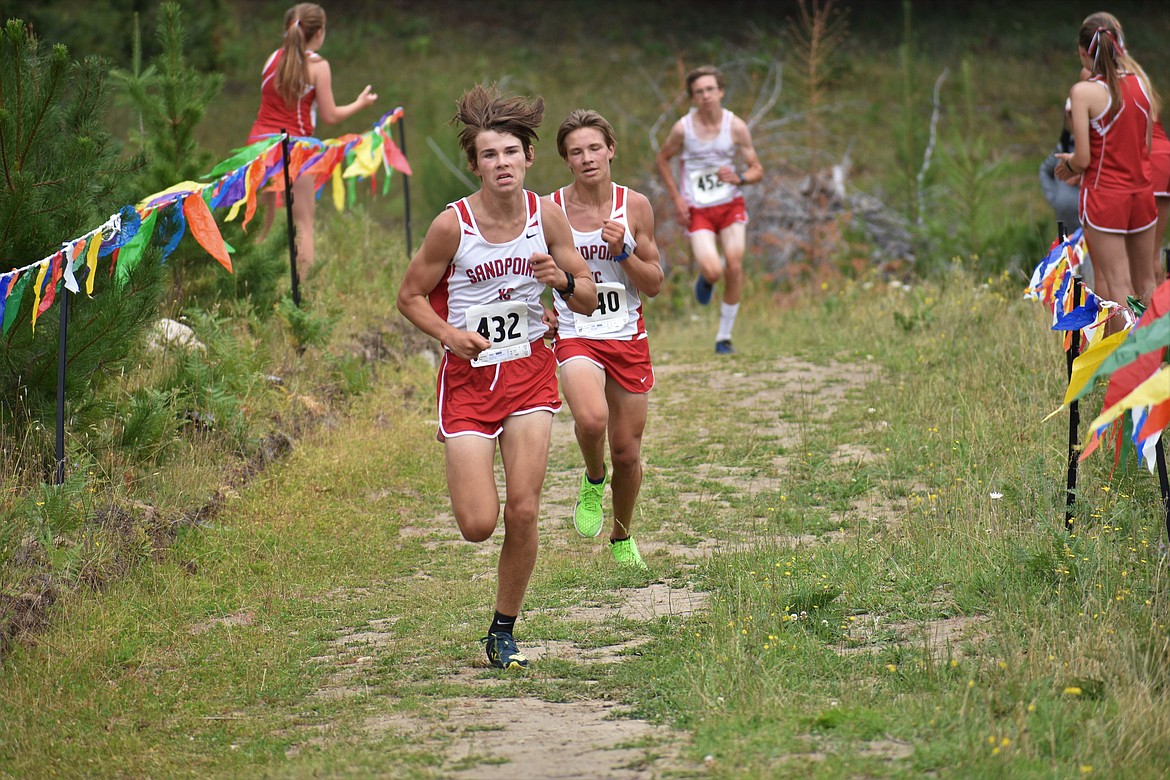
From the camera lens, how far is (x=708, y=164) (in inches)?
396

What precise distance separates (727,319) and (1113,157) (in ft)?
13.3

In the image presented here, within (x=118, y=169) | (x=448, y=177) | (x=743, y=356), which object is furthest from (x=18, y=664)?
(x=448, y=177)

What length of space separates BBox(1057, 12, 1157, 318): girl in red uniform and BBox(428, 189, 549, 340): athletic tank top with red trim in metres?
3.79

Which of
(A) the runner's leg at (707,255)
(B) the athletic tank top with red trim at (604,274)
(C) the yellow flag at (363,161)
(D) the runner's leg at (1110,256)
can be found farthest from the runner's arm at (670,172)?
(B) the athletic tank top with red trim at (604,274)

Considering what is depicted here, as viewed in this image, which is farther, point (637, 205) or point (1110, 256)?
point (1110, 256)

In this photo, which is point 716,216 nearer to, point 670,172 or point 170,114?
point 670,172

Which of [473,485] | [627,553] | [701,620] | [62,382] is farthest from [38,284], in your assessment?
[701,620]

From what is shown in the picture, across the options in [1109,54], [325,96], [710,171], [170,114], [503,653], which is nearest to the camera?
[503,653]

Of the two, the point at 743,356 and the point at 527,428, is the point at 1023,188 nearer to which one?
the point at 743,356

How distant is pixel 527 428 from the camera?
4820 millimetres

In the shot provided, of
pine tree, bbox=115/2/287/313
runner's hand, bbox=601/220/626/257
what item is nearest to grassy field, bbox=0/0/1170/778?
pine tree, bbox=115/2/287/313

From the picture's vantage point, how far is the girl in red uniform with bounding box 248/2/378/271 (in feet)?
30.8

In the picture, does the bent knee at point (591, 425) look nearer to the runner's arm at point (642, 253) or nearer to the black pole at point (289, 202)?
the runner's arm at point (642, 253)

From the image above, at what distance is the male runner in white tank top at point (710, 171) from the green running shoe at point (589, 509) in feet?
13.4
